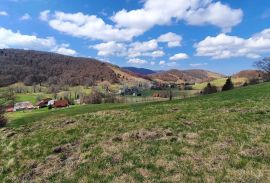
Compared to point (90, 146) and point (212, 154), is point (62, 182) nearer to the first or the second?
point (90, 146)

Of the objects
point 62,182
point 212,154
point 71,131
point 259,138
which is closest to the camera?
point 62,182

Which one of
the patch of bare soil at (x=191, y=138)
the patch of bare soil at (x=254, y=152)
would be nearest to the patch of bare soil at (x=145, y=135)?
the patch of bare soil at (x=191, y=138)

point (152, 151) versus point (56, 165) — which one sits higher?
point (152, 151)

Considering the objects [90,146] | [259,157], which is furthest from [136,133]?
[259,157]

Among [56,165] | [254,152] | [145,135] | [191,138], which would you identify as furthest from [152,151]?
[56,165]

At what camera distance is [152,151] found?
15.4 meters

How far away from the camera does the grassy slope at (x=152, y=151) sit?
12414 millimetres

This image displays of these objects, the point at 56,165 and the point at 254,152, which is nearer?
the point at 254,152

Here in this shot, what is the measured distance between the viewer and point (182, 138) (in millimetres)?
17219

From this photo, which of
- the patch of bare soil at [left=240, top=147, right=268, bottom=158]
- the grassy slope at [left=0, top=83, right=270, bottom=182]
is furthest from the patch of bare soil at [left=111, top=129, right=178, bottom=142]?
the patch of bare soil at [left=240, top=147, right=268, bottom=158]

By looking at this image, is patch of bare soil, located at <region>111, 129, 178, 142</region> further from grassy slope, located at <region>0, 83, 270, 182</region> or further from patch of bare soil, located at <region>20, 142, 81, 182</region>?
patch of bare soil, located at <region>20, 142, 81, 182</region>

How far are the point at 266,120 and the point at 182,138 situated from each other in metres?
6.95

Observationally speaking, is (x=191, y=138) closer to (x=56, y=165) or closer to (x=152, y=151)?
(x=152, y=151)

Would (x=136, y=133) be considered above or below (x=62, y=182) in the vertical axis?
above
